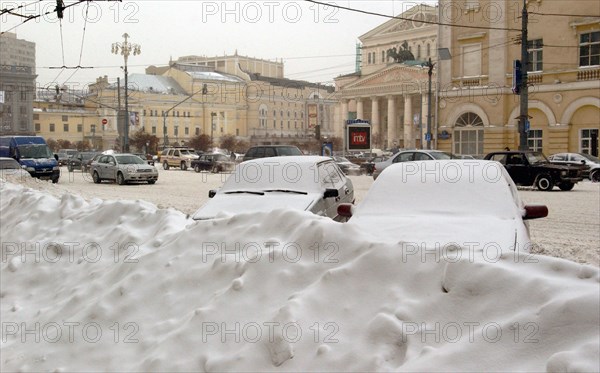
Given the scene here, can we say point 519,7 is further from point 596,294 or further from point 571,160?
point 596,294

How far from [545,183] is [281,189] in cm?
1610

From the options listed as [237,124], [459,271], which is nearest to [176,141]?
[237,124]

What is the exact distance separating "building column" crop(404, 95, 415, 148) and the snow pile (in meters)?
81.2

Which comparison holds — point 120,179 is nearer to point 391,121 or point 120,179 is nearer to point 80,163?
point 80,163

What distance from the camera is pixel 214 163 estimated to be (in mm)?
44750

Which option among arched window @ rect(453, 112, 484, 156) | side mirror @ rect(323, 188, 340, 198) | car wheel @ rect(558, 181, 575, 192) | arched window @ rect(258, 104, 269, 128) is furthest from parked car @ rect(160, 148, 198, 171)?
arched window @ rect(258, 104, 269, 128)

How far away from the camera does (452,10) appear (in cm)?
4234

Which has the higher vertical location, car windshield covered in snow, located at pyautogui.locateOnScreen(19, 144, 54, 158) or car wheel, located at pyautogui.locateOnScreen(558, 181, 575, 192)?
car windshield covered in snow, located at pyautogui.locateOnScreen(19, 144, 54, 158)

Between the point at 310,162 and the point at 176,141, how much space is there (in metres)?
95.8

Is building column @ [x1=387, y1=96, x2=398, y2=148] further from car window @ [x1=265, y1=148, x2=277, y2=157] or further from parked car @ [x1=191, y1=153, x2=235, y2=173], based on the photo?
car window @ [x1=265, y1=148, x2=277, y2=157]

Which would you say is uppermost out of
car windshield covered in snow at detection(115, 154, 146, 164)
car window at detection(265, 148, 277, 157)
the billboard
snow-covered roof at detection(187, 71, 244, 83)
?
snow-covered roof at detection(187, 71, 244, 83)

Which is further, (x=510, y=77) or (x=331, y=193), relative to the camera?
(x=510, y=77)

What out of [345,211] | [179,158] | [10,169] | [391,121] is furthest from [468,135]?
[391,121]

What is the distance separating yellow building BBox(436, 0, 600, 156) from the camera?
37000mm
